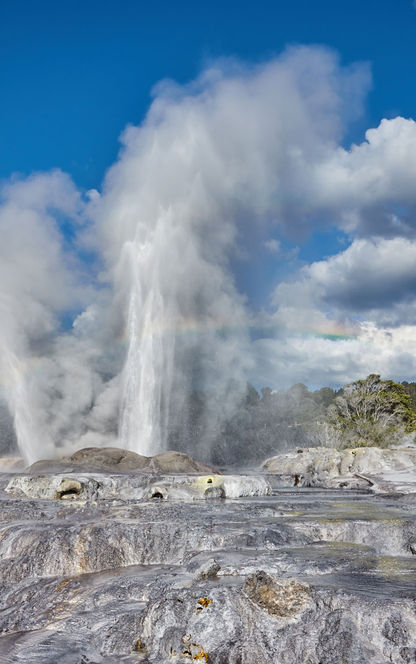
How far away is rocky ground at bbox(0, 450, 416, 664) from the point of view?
23.5 feet

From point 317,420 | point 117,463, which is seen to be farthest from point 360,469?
point 317,420

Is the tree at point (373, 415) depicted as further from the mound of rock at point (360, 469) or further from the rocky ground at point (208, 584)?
the rocky ground at point (208, 584)

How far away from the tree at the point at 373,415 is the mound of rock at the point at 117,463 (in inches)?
1034

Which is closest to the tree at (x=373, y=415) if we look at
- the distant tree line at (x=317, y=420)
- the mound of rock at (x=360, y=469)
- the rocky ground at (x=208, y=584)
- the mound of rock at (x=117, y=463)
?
the distant tree line at (x=317, y=420)

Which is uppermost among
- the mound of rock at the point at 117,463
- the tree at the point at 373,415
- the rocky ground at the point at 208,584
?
the tree at the point at 373,415

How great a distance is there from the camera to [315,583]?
29.3 feet

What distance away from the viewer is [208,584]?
9.17 m

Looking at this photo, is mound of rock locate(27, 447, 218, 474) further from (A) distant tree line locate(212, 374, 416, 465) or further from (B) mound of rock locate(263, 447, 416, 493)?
(A) distant tree line locate(212, 374, 416, 465)

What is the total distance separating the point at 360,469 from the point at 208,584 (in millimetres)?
32870

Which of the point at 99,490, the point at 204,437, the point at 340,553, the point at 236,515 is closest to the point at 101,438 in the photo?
the point at 204,437

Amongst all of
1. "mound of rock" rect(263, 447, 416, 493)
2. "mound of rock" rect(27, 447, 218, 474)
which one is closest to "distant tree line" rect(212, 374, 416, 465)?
"mound of rock" rect(263, 447, 416, 493)

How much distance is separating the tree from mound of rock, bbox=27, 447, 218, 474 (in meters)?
26.3

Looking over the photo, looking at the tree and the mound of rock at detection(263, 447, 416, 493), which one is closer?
the mound of rock at detection(263, 447, 416, 493)

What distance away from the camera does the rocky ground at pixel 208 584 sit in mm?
7148
